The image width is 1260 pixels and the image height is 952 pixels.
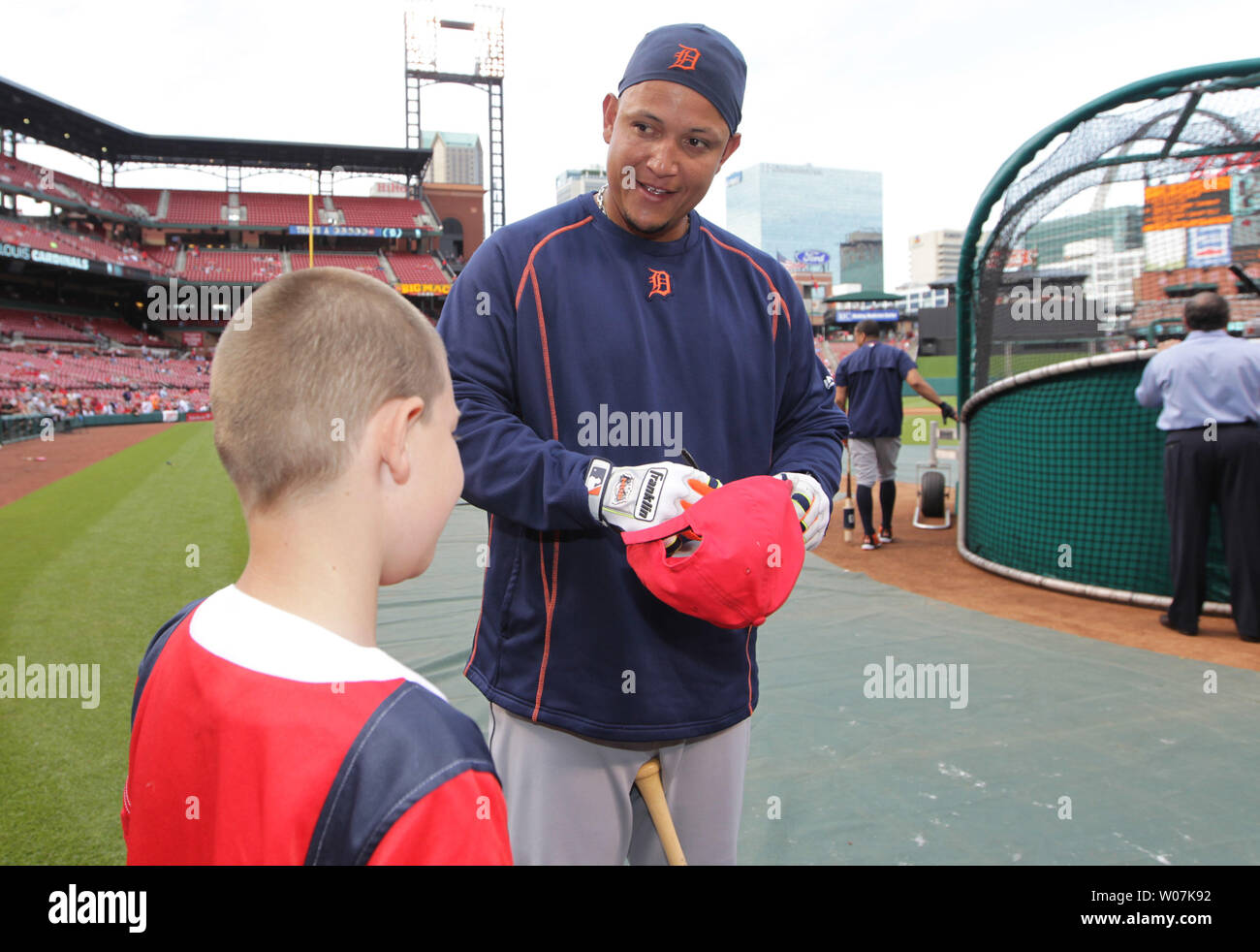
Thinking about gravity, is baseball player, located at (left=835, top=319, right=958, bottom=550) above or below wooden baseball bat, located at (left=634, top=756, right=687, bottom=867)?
above

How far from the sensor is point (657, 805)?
1.66 metres

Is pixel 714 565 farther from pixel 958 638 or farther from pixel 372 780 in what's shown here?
pixel 958 638

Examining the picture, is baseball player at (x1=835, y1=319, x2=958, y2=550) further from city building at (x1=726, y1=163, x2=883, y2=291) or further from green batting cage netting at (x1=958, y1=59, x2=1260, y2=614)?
city building at (x1=726, y1=163, x2=883, y2=291)

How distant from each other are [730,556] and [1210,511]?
495cm

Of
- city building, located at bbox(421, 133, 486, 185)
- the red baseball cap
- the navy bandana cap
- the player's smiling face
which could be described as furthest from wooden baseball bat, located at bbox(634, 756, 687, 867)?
city building, located at bbox(421, 133, 486, 185)

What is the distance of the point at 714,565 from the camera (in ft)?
4.64

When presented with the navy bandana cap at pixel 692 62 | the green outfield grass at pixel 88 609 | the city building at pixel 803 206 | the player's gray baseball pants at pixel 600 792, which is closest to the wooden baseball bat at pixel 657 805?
the player's gray baseball pants at pixel 600 792

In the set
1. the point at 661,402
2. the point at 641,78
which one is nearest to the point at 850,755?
the point at 661,402

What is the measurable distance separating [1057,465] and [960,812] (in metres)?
3.97

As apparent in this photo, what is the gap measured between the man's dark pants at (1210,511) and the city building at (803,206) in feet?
358

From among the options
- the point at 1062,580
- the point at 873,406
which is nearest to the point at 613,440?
the point at 1062,580

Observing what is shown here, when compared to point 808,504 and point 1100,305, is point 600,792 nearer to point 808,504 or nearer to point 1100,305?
point 808,504

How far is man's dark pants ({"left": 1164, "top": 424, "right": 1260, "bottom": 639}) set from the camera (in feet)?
15.5

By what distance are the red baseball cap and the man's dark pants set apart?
15.1ft
